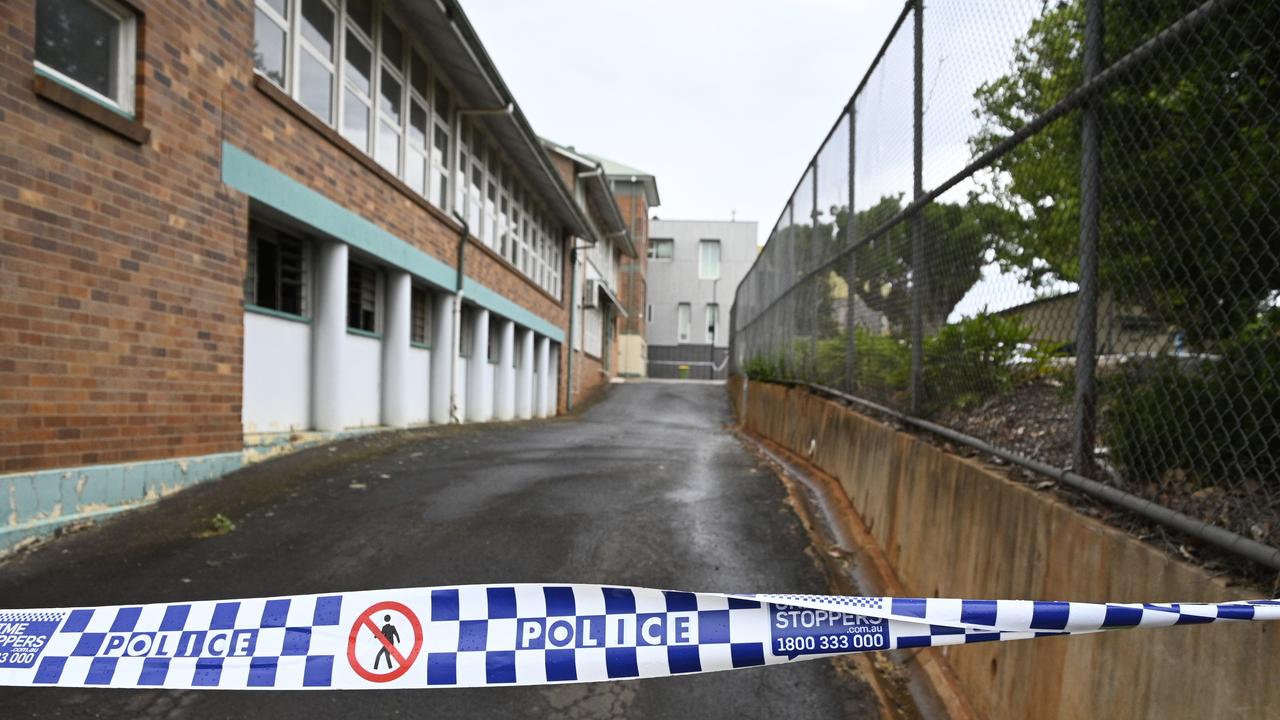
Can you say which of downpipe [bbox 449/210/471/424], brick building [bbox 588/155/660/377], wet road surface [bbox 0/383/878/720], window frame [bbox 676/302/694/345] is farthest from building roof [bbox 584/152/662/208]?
wet road surface [bbox 0/383/878/720]

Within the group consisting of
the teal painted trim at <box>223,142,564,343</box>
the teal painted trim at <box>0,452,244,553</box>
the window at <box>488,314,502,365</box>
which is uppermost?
the teal painted trim at <box>223,142,564,343</box>

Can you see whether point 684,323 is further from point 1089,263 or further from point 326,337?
point 1089,263

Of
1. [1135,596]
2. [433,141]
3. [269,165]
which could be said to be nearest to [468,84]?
[433,141]

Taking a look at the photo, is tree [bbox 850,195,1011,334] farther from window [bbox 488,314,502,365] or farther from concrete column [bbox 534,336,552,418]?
→ concrete column [bbox 534,336,552,418]

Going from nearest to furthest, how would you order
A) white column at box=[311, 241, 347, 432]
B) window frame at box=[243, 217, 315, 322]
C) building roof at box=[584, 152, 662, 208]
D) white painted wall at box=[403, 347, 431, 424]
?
window frame at box=[243, 217, 315, 322]
white column at box=[311, 241, 347, 432]
white painted wall at box=[403, 347, 431, 424]
building roof at box=[584, 152, 662, 208]

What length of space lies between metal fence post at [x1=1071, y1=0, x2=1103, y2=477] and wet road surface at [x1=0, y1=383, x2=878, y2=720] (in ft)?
4.65

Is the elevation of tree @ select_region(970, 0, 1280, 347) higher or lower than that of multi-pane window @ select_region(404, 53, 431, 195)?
lower

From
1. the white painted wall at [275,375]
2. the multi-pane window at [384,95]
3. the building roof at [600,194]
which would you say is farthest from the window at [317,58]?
the building roof at [600,194]

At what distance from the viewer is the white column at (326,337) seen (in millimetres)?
8969

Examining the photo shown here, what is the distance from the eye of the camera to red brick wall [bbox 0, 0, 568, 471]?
187 inches

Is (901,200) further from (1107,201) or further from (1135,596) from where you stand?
(1135,596)

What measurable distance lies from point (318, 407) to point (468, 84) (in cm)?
633

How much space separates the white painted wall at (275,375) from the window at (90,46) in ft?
8.37

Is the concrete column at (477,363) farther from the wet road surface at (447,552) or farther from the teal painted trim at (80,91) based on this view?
the teal painted trim at (80,91)
